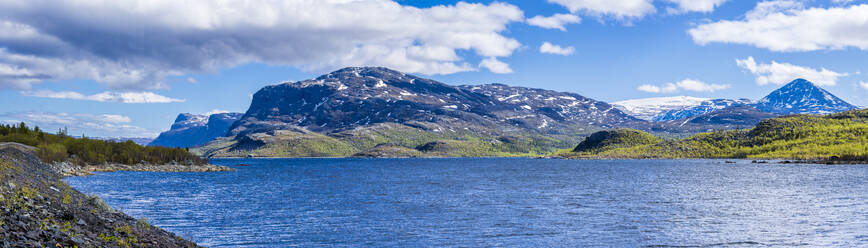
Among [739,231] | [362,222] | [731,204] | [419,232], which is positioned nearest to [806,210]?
[731,204]

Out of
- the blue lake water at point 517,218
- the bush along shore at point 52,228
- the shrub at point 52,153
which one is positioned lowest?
the blue lake water at point 517,218

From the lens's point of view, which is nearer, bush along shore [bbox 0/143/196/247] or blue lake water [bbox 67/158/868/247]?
bush along shore [bbox 0/143/196/247]

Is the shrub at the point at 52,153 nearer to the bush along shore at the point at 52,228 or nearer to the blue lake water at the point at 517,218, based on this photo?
the blue lake water at the point at 517,218

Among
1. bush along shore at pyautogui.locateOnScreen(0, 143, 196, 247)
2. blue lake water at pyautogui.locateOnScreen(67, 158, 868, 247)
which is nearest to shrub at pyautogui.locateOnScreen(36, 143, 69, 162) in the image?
blue lake water at pyautogui.locateOnScreen(67, 158, 868, 247)

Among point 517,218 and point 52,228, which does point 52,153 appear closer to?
point 517,218

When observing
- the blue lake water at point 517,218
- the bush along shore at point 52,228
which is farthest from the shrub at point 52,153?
the bush along shore at point 52,228

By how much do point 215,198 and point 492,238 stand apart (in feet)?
211

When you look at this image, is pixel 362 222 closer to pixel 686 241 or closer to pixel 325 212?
pixel 325 212

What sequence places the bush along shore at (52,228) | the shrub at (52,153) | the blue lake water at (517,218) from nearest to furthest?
1. the bush along shore at (52,228)
2. the blue lake water at (517,218)
3. the shrub at (52,153)

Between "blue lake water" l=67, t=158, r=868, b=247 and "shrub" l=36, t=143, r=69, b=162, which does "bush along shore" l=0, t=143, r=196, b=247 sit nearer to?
"blue lake water" l=67, t=158, r=868, b=247

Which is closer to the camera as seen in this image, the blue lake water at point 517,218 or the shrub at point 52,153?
the blue lake water at point 517,218

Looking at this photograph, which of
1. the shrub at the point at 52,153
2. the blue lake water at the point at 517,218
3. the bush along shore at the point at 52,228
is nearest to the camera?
the bush along shore at the point at 52,228

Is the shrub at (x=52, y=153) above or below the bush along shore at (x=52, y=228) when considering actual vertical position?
above

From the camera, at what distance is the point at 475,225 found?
211ft
